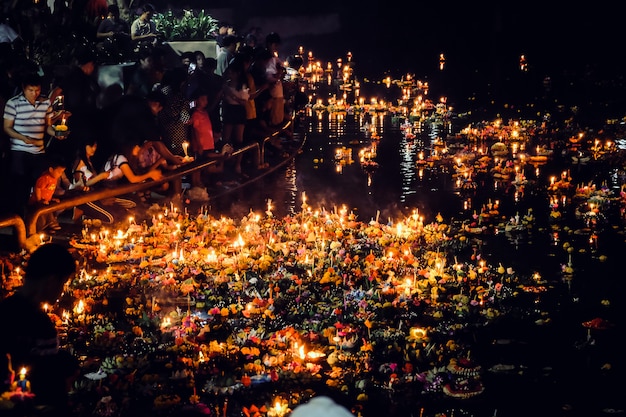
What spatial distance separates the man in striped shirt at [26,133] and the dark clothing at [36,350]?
21.8 feet

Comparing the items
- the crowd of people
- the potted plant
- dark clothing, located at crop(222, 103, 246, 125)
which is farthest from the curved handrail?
the potted plant

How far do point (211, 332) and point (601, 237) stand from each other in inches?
233

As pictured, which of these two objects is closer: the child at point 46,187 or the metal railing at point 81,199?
the metal railing at point 81,199

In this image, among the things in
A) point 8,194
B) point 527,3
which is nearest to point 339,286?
point 8,194

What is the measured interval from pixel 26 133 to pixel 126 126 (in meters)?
1.86

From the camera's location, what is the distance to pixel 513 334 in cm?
866

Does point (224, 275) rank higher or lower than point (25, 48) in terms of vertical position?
lower

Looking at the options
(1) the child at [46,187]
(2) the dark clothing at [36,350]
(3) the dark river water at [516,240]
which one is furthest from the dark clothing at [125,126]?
(2) the dark clothing at [36,350]

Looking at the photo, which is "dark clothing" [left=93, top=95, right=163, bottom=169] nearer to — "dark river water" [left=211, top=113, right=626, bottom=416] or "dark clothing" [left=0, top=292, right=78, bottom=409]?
"dark river water" [left=211, top=113, right=626, bottom=416]

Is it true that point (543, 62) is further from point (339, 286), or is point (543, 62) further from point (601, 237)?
point (339, 286)

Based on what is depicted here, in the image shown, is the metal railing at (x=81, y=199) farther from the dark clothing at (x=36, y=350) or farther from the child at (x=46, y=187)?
the dark clothing at (x=36, y=350)

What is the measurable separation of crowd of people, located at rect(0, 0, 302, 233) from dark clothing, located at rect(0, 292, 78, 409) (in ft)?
21.0

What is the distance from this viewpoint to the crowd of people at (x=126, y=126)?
37.6ft

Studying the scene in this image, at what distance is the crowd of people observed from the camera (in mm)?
11461
